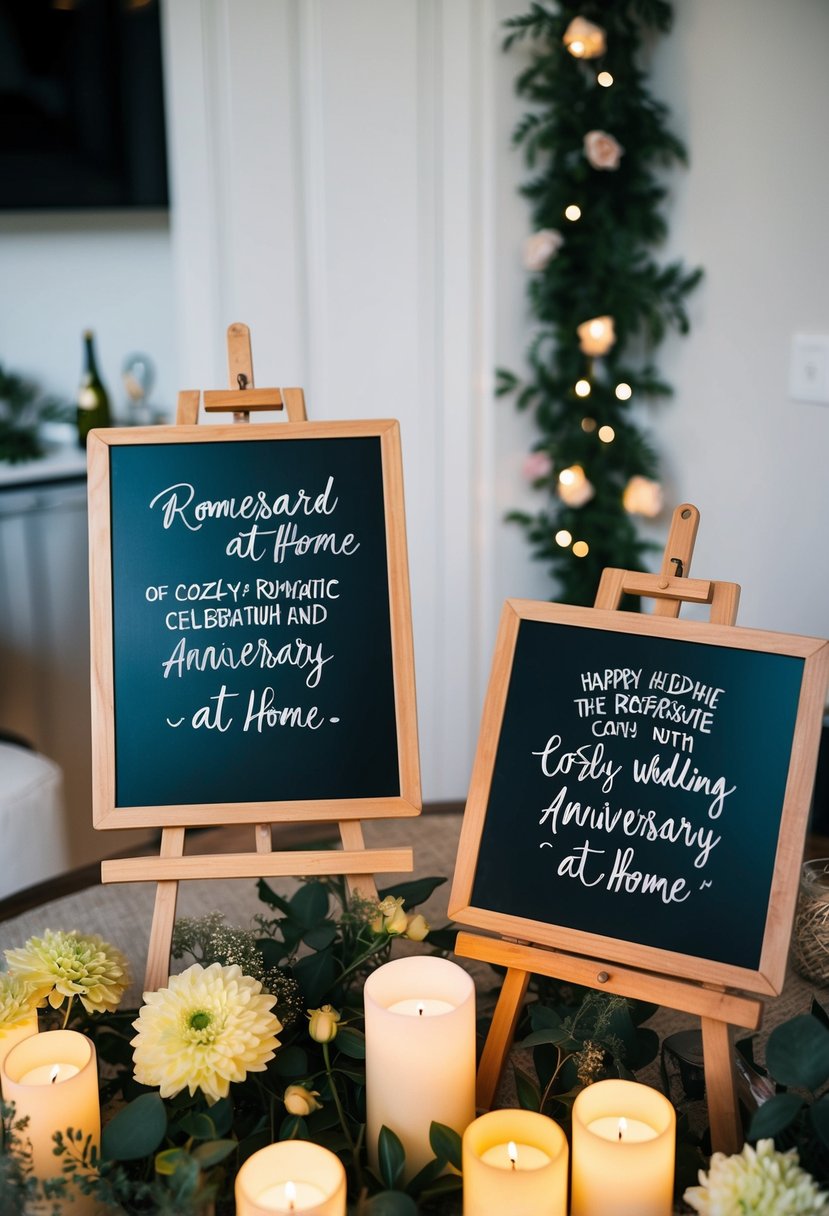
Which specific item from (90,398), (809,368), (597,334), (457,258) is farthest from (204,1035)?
(90,398)

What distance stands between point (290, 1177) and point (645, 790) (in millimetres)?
428

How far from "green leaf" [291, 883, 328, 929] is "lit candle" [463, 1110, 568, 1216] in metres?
0.32

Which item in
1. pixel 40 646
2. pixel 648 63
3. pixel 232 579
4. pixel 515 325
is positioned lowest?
pixel 40 646

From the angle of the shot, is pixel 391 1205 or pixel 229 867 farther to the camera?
pixel 229 867

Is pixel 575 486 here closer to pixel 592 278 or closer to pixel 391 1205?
pixel 592 278

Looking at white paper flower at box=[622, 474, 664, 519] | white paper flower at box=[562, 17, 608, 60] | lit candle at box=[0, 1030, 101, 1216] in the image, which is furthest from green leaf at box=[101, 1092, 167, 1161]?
white paper flower at box=[562, 17, 608, 60]

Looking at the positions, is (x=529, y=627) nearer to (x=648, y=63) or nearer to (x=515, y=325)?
(x=515, y=325)

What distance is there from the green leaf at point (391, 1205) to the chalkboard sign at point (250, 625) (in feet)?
1.36

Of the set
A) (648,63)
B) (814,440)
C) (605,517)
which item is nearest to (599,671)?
(814,440)

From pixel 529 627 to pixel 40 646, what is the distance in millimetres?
2055

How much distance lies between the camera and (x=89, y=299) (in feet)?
10.2

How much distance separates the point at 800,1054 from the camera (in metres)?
0.82

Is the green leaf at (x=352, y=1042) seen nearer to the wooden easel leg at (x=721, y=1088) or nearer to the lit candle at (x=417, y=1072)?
the lit candle at (x=417, y=1072)

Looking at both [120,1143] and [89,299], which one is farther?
[89,299]
